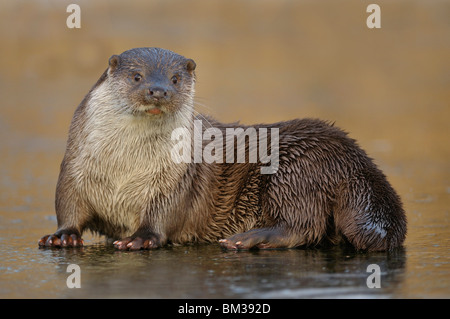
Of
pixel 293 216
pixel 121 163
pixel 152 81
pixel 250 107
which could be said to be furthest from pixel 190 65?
pixel 250 107

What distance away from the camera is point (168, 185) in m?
4.30

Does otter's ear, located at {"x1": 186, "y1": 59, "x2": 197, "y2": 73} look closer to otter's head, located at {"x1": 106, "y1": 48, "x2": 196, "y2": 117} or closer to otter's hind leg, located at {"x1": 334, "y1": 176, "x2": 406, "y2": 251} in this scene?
otter's head, located at {"x1": 106, "y1": 48, "x2": 196, "y2": 117}

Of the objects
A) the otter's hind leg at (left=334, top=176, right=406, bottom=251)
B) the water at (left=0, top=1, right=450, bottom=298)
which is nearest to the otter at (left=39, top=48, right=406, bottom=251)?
the otter's hind leg at (left=334, top=176, right=406, bottom=251)

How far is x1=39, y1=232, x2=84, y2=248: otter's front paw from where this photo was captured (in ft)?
13.7

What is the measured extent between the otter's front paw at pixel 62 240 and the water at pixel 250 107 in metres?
0.07

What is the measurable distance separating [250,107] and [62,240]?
23.5 feet

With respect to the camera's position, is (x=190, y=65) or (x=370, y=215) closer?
(x=370, y=215)

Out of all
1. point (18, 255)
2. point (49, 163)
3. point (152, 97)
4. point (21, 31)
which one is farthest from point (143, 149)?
point (21, 31)

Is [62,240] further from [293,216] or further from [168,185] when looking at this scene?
[293,216]

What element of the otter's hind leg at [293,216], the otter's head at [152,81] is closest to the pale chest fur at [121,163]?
the otter's head at [152,81]

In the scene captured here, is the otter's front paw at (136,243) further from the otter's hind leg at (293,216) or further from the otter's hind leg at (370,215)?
the otter's hind leg at (370,215)

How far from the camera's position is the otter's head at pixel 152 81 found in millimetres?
4074

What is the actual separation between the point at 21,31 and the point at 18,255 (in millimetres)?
9476
